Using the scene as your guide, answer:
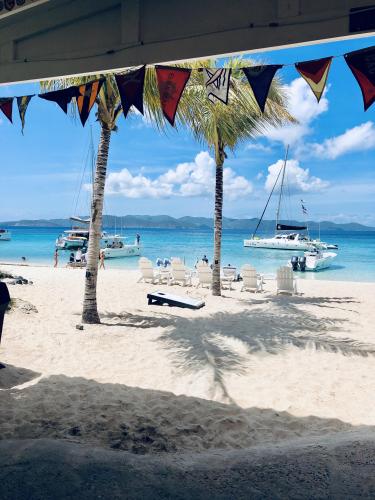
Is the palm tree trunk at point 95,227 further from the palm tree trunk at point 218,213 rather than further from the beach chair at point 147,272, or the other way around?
the beach chair at point 147,272

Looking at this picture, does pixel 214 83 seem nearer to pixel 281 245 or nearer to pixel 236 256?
pixel 236 256

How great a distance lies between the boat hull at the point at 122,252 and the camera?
37.2 meters

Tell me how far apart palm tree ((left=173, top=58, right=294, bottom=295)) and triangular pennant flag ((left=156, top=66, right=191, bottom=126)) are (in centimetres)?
540

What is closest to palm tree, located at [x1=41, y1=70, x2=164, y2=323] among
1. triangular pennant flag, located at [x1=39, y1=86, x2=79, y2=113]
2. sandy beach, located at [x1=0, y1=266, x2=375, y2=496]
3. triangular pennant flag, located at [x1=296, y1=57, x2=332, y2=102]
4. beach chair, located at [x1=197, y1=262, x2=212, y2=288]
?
sandy beach, located at [x1=0, y1=266, x2=375, y2=496]

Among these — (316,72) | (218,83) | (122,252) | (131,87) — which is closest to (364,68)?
(316,72)

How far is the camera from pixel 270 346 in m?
6.99

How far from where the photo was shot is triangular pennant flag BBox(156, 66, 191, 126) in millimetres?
4598

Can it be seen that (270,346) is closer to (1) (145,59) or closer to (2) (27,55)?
(1) (145,59)

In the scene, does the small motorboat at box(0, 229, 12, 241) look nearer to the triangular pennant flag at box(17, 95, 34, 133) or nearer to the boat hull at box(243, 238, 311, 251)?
the boat hull at box(243, 238, 311, 251)

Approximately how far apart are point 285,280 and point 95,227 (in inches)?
298

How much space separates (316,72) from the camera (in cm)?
423

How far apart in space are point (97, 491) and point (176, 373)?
3.22m

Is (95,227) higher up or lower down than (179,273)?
higher up

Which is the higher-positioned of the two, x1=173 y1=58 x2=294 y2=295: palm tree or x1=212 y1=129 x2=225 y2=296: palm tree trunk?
x1=173 y1=58 x2=294 y2=295: palm tree
